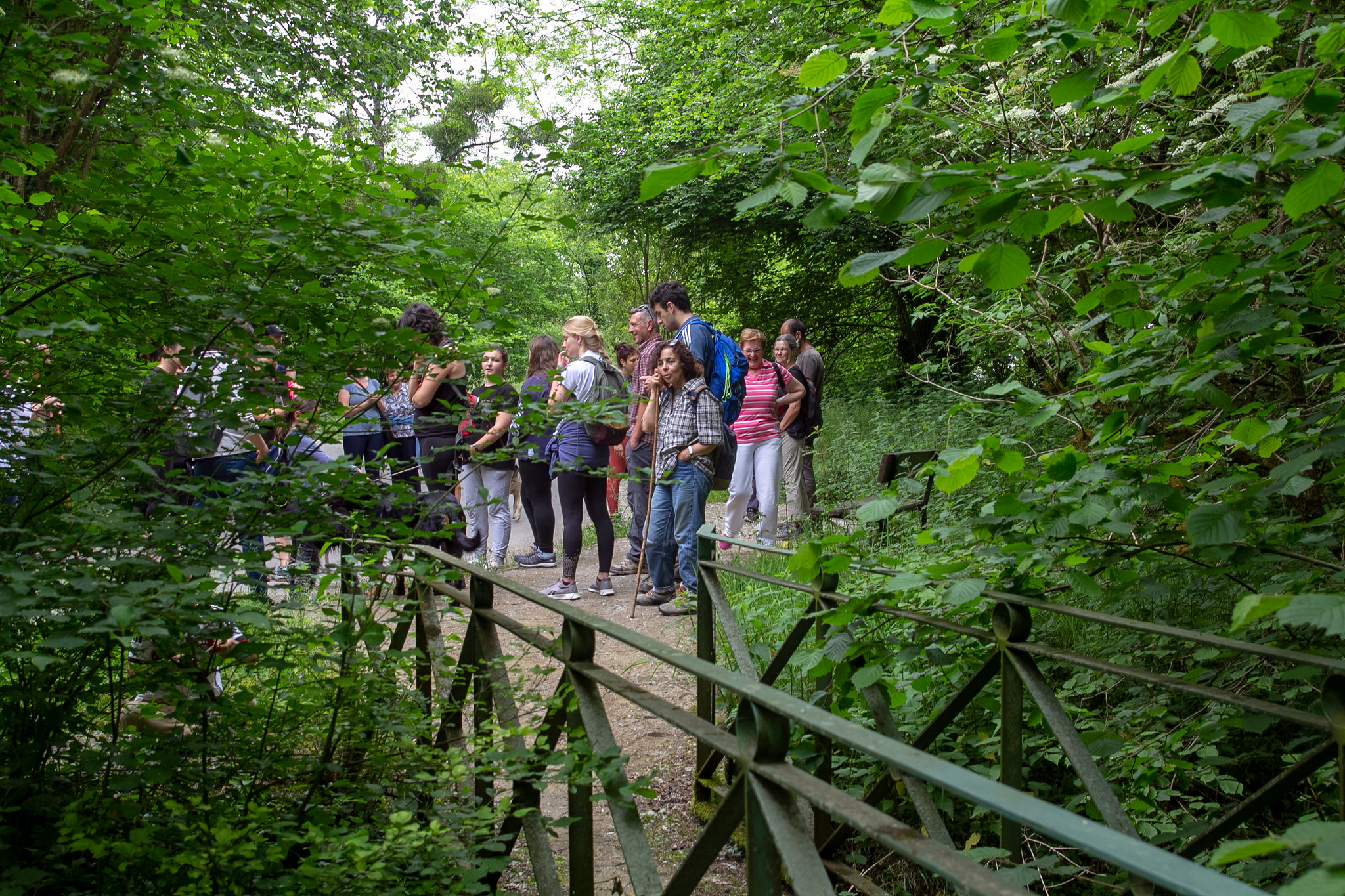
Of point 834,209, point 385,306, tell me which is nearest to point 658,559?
point 385,306

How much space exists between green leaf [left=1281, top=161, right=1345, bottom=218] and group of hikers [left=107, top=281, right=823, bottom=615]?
6.17ft

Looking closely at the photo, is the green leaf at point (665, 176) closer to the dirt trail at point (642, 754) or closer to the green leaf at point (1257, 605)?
the green leaf at point (1257, 605)

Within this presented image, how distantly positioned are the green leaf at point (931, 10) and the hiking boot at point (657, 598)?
201 inches

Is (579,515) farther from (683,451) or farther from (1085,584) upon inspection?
(1085,584)

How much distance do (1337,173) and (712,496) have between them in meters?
10.8

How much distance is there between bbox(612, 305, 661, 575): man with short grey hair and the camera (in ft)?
22.5

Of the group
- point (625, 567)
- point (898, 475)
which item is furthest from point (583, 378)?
point (898, 475)

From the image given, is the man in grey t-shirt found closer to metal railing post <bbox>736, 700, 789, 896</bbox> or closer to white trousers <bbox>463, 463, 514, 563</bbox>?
white trousers <bbox>463, 463, 514, 563</bbox>

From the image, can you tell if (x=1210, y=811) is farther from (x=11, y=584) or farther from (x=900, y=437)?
(x=900, y=437)

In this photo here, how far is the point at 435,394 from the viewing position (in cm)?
577

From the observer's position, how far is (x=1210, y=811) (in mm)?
2936

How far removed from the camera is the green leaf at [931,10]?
69.2 inches

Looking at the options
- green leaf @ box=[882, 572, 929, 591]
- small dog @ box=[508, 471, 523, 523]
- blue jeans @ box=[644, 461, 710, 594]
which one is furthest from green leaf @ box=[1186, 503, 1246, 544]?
small dog @ box=[508, 471, 523, 523]

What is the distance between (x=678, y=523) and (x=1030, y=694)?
3604mm
